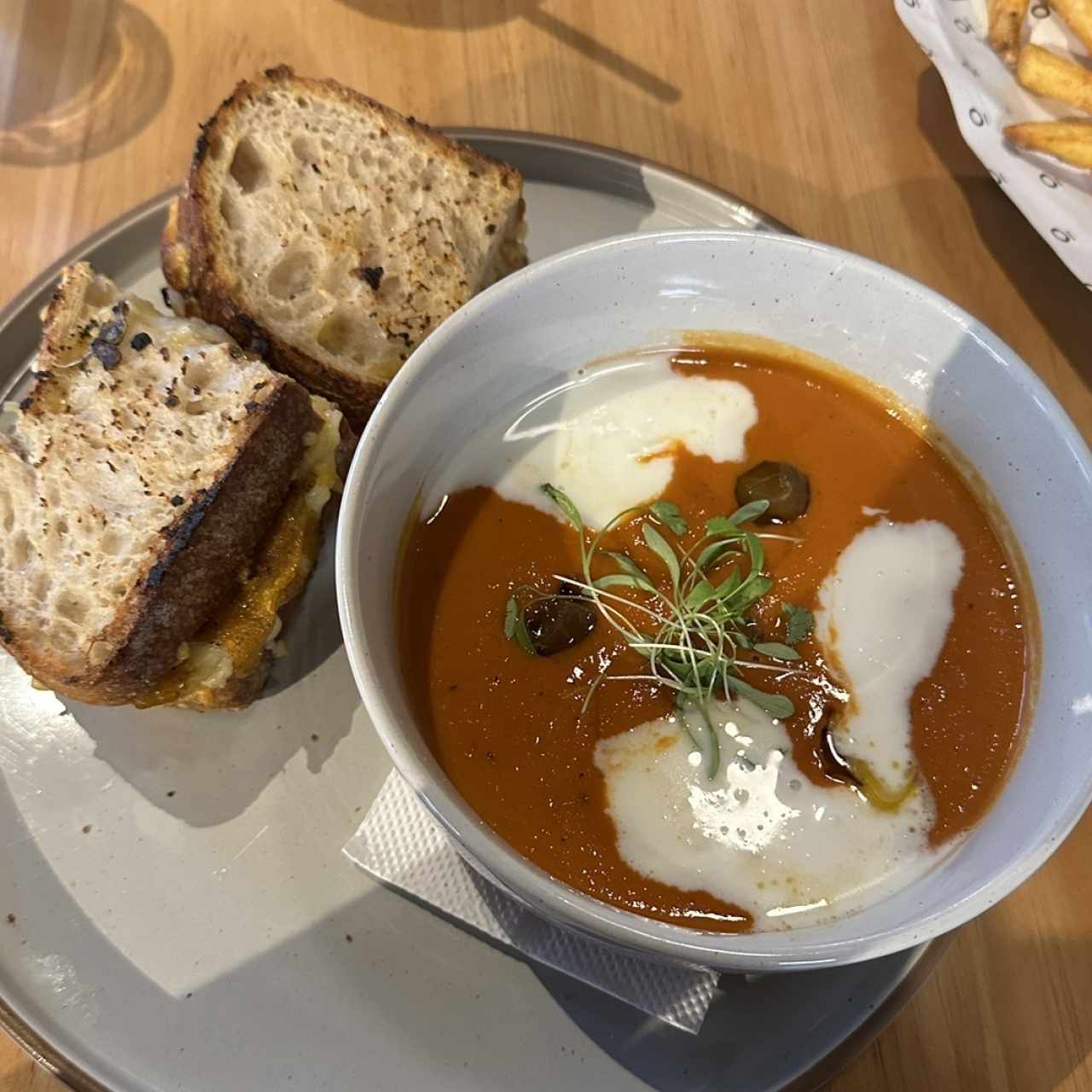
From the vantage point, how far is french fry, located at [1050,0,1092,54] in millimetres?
1596

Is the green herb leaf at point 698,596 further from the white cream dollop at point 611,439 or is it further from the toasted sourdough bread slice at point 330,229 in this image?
the toasted sourdough bread slice at point 330,229

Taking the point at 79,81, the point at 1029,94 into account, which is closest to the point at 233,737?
the point at 79,81

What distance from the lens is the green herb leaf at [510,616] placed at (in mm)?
1196

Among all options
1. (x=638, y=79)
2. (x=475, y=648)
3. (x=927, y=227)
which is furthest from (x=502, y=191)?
(x=927, y=227)

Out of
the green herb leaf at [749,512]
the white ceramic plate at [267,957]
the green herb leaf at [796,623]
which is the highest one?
the green herb leaf at [749,512]

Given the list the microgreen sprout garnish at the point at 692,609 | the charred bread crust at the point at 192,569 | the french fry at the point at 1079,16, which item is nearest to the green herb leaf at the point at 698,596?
the microgreen sprout garnish at the point at 692,609

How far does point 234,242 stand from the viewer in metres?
1.45

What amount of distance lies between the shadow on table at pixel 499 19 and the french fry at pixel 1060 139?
28.3 inches

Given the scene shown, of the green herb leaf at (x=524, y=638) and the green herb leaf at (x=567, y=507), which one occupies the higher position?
the green herb leaf at (x=567, y=507)

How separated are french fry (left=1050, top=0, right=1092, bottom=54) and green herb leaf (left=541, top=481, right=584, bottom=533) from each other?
131cm

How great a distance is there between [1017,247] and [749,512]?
40.6 inches

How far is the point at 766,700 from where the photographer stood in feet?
3.81

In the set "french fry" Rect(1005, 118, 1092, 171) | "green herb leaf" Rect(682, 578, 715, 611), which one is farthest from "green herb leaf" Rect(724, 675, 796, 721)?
"french fry" Rect(1005, 118, 1092, 171)

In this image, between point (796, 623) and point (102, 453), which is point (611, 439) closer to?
point (796, 623)
